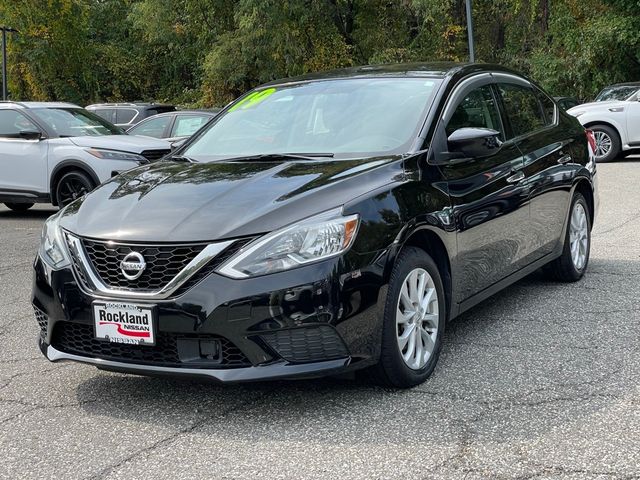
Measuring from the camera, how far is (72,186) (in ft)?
36.7

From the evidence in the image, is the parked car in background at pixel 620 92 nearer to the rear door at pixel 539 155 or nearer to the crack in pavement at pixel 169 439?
the rear door at pixel 539 155

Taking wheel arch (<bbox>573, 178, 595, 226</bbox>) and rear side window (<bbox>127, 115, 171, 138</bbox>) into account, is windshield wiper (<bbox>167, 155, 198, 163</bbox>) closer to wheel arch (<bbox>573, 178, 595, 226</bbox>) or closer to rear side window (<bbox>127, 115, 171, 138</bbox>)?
wheel arch (<bbox>573, 178, 595, 226</bbox>)

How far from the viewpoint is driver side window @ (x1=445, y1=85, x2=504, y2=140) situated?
475 cm

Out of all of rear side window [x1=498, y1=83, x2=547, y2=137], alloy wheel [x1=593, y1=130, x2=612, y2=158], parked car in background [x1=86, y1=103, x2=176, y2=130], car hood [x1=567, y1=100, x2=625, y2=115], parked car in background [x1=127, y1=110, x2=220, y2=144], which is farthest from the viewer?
parked car in background [x1=86, y1=103, x2=176, y2=130]

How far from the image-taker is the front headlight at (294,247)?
11.4 feet

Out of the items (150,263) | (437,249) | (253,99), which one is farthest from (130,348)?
(253,99)

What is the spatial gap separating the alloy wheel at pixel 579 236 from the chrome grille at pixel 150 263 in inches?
137

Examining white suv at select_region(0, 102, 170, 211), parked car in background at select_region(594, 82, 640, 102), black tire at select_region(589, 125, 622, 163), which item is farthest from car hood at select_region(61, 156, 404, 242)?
parked car in background at select_region(594, 82, 640, 102)

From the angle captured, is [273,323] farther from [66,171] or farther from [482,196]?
[66,171]

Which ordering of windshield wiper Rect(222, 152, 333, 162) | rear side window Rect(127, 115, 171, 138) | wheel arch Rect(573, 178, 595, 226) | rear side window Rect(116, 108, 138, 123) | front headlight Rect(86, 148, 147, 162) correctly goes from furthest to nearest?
rear side window Rect(116, 108, 138, 123)
rear side window Rect(127, 115, 171, 138)
front headlight Rect(86, 148, 147, 162)
wheel arch Rect(573, 178, 595, 226)
windshield wiper Rect(222, 152, 333, 162)

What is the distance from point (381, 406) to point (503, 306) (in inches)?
81.4

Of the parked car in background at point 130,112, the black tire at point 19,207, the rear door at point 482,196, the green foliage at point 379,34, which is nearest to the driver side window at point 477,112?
the rear door at point 482,196

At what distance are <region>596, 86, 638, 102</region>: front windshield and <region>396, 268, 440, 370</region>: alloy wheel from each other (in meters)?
14.2

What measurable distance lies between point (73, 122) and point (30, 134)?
30.5 inches
